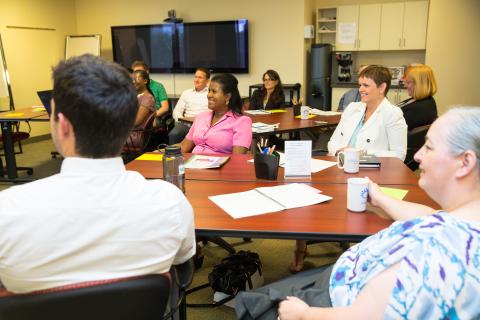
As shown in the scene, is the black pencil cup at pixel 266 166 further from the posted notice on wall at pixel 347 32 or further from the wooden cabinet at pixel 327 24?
the wooden cabinet at pixel 327 24

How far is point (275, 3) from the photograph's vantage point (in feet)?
22.4

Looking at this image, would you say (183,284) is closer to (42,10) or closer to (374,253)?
(374,253)

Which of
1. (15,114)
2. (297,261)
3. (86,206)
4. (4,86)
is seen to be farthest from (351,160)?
(4,86)

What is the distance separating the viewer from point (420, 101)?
3.66 metres

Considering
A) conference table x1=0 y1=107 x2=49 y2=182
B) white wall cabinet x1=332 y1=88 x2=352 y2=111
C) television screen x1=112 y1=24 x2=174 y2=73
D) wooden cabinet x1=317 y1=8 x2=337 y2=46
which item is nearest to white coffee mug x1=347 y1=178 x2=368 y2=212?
conference table x1=0 y1=107 x2=49 y2=182

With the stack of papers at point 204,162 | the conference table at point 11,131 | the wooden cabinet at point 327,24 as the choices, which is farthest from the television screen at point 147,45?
the stack of papers at point 204,162

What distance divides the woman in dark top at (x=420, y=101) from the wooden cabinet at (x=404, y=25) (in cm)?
347

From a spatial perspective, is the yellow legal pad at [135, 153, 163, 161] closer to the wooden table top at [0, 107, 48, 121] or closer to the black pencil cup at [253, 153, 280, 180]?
the black pencil cup at [253, 153, 280, 180]

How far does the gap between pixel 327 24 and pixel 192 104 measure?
339 centimetres

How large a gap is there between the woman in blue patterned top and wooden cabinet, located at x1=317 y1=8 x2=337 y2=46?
21.4ft

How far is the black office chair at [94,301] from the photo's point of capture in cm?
96

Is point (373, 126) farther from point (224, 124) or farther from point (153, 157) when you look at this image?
point (153, 157)

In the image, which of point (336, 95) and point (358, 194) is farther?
point (336, 95)

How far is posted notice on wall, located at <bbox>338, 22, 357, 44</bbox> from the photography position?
7048 millimetres
